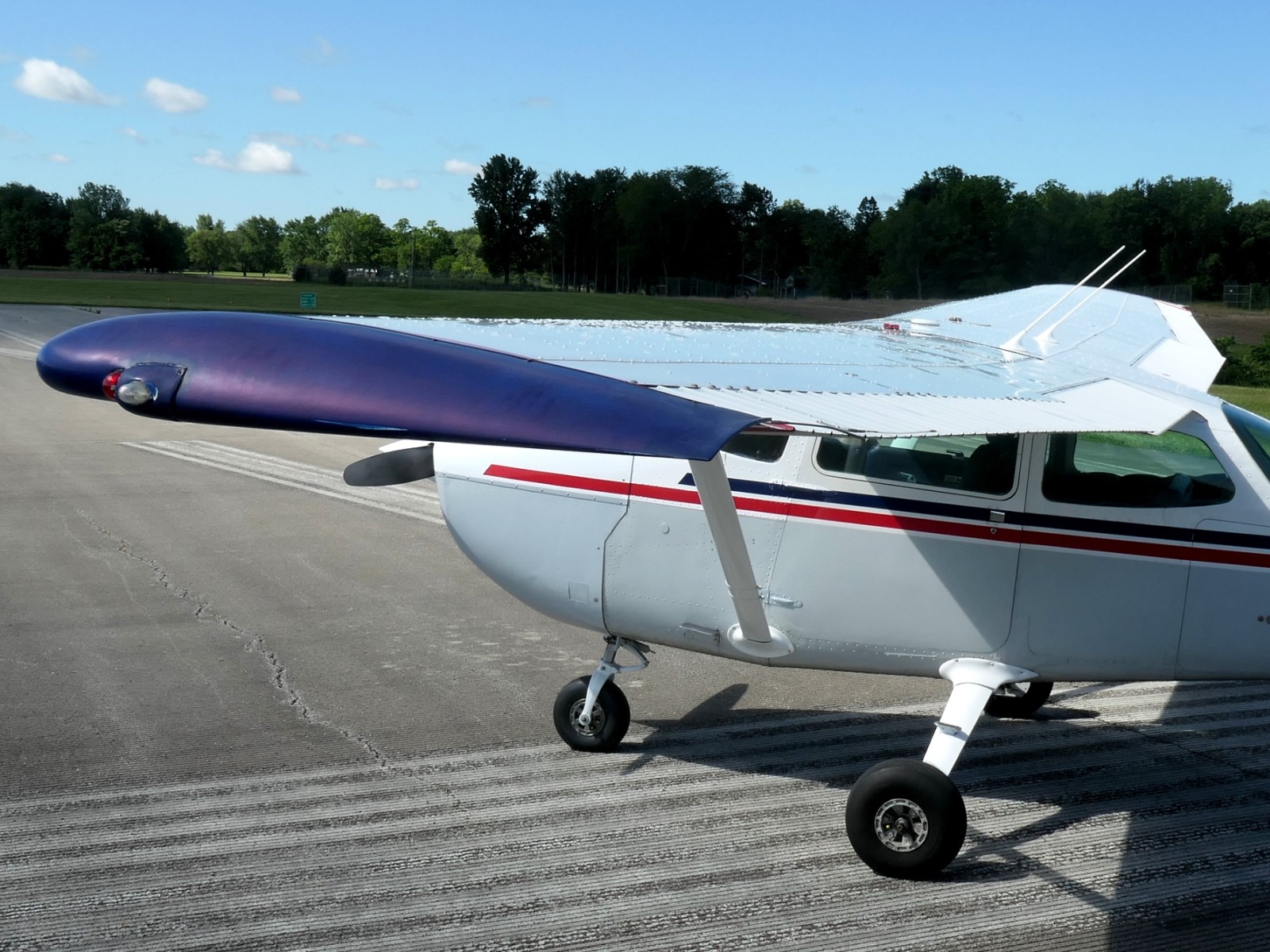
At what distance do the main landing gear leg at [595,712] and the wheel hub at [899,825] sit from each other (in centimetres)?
166

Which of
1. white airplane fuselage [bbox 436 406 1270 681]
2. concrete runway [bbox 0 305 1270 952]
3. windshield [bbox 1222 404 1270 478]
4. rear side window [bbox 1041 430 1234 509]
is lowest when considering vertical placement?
concrete runway [bbox 0 305 1270 952]

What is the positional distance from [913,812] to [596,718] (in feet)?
6.36

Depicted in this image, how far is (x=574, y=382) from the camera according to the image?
3336 millimetres

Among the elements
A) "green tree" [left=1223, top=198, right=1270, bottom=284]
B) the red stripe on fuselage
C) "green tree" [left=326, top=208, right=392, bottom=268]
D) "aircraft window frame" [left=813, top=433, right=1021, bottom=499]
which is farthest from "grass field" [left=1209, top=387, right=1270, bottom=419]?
"green tree" [left=326, top=208, right=392, bottom=268]

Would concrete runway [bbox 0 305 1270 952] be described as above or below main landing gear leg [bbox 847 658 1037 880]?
below

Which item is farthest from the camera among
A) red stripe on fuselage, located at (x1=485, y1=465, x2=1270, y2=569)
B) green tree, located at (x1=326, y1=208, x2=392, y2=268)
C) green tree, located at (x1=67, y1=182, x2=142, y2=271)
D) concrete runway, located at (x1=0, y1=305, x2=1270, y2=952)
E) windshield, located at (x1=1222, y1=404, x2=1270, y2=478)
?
green tree, located at (x1=326, y1=208, x2=392, y2=268)

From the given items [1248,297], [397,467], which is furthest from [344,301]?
[397,467]

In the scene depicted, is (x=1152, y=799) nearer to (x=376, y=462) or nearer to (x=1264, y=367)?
(x=376, y=462)

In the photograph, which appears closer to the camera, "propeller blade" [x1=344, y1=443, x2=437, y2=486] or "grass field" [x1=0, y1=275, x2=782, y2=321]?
"propeller blade" [x1=344, y1=443, x2=437, y2=486]

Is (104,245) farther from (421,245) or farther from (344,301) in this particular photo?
(421,245)

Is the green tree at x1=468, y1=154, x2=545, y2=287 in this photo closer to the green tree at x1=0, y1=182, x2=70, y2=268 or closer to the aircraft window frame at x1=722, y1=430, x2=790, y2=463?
the green tree at x1=0, y1=182, x2=70, y2=268

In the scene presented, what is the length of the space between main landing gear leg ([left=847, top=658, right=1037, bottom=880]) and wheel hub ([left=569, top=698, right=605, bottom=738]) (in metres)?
1.64

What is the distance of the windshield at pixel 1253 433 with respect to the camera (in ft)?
17.7

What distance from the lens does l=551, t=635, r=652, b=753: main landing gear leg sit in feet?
20.7
